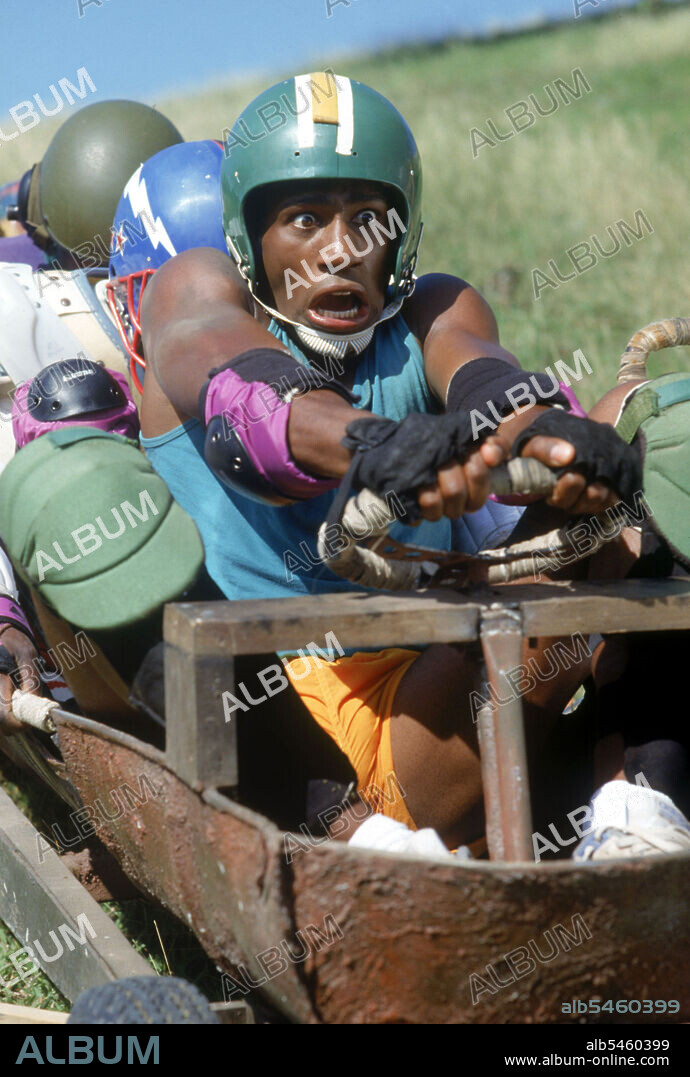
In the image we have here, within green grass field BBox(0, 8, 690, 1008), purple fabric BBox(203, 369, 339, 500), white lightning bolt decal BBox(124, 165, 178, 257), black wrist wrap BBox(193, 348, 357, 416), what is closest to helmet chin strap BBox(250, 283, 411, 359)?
black wrist wrap BBox(193, 348, 357, 416)

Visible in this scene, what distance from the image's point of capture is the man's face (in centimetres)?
304

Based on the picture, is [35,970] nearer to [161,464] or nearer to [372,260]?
[161,464]

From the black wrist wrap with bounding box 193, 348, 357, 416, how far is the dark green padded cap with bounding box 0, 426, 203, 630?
0.26 metres

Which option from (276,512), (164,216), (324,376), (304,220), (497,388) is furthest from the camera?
(164,216)

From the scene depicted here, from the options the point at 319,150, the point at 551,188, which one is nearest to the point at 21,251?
the point at 319,150

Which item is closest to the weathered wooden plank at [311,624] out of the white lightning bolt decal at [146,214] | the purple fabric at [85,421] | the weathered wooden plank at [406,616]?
the weathered wooden plank at [406,616]

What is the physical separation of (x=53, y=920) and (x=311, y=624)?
4.15ft

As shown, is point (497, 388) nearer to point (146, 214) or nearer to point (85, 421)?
point (85, 421)

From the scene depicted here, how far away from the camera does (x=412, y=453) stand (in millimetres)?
2037

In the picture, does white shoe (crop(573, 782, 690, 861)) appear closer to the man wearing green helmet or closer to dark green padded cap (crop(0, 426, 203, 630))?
the man wearing green helmet

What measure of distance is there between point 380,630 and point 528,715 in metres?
0.62

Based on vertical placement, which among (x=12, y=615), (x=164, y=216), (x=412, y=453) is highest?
(x=164, y=216)

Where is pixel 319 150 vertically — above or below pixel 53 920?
above

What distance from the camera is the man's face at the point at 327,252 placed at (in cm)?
304
